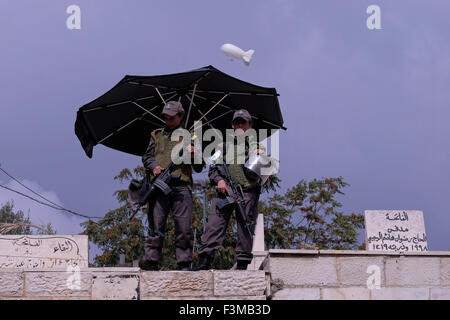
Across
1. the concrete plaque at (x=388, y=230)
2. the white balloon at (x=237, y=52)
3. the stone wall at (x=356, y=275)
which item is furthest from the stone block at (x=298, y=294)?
the white balloon at (x=237, y=52)

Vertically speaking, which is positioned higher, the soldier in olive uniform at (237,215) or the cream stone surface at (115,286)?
the soldier in olive uniform at (237,215)

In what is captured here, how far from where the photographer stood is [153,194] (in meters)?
7.76

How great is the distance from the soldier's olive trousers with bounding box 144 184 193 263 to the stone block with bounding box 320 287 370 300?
1613mm

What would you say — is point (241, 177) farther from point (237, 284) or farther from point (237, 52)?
point (237, 52)

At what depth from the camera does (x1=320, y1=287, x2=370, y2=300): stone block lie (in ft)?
24.0

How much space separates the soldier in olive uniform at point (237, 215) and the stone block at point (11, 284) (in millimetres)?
1923

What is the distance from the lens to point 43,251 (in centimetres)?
852

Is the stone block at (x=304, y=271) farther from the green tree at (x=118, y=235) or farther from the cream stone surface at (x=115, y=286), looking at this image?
the green tree at (x=118, y=235)

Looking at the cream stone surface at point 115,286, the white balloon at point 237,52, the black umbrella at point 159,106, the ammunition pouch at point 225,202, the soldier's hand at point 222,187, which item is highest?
the white balloon at point 237,52

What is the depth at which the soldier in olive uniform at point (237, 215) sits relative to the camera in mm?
7539

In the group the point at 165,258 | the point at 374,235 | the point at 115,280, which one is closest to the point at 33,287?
the point at 115,280
